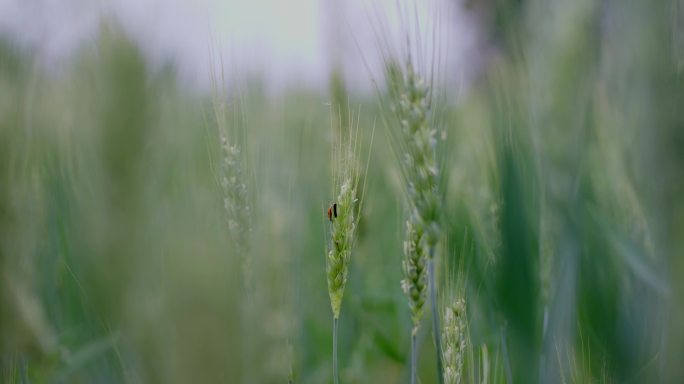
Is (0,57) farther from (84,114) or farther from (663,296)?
(663,296)

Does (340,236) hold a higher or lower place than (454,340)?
higher

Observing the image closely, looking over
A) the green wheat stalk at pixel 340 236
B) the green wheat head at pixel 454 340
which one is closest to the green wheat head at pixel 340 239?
the green wheat stalk at pixel 340 236

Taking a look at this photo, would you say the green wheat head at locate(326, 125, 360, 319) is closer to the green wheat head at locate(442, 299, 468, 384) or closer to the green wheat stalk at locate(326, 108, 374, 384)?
the green wheat stalk at locate(326, 108, 374, 384)

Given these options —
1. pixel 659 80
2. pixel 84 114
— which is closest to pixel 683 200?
pixel 659 80

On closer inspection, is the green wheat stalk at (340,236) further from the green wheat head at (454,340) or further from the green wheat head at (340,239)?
the green wheat head at (454,340)

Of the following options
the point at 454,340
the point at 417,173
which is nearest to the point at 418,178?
the point at 417,173

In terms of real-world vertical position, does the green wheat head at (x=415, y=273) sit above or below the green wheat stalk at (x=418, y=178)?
below

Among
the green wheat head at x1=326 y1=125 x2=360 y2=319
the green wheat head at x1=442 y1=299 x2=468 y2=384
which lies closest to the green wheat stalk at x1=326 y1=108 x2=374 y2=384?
the green wheat head at x1=326 y1=125 x2=360 y2=319

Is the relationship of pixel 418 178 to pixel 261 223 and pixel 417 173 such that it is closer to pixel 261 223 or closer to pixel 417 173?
pixel 417 173
